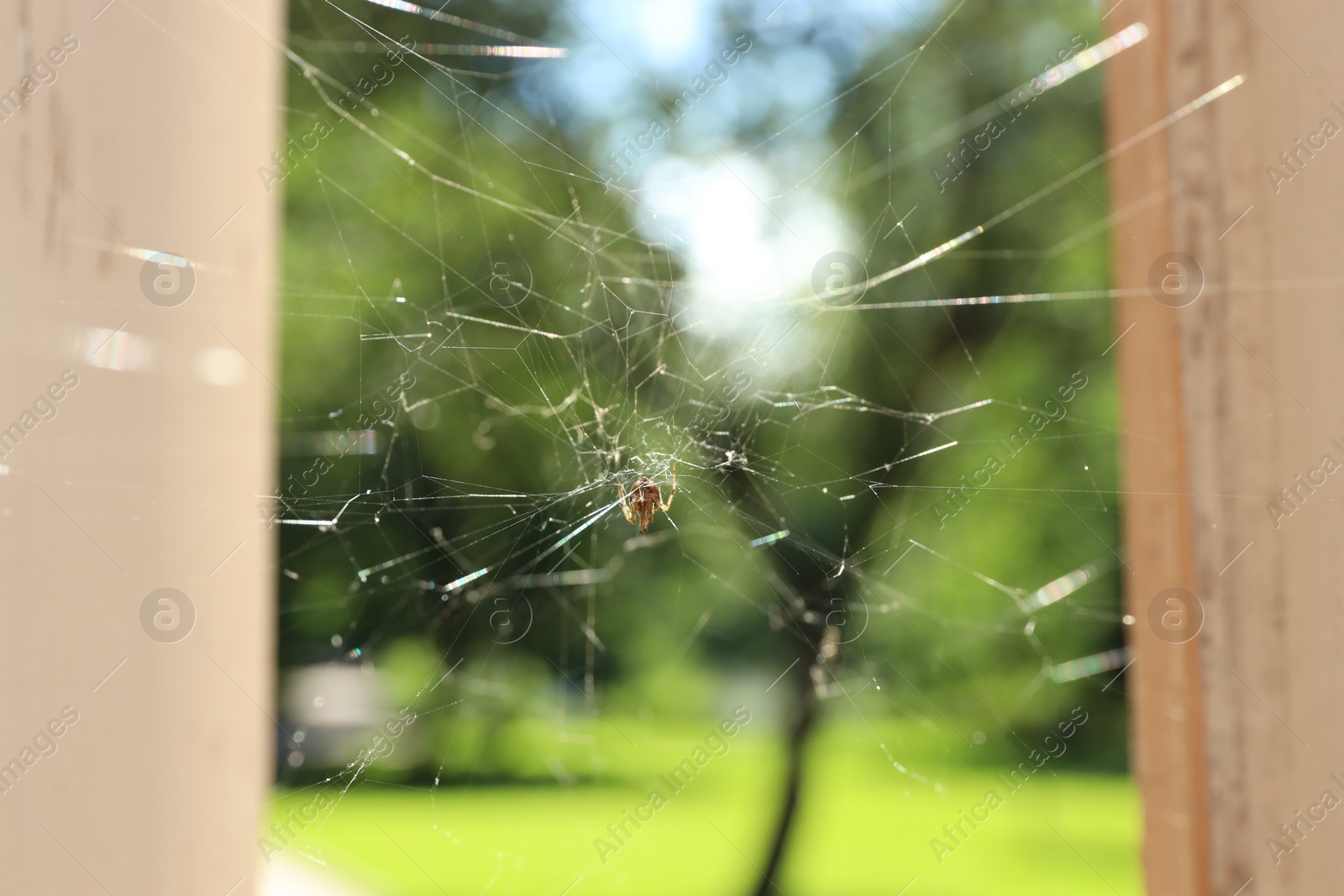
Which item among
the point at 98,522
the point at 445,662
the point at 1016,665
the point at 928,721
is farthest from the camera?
the point at 1016,665

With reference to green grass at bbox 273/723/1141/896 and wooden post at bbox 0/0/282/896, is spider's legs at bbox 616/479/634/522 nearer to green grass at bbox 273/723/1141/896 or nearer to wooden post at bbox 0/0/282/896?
wooden post at bbox 0/0/282/896

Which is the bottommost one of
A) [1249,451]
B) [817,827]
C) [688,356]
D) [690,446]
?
[817,827]

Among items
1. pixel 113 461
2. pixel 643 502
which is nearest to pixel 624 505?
pixel 643 502

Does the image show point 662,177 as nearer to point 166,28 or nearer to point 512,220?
point 512,220

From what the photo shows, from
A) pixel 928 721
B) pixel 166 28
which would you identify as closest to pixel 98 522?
pixel 166 28

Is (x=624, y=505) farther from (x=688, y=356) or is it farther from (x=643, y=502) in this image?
(x=688, y=356)

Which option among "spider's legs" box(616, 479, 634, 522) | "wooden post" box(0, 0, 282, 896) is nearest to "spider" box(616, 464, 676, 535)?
"spider's legs" box(616, 479, 634, 522)

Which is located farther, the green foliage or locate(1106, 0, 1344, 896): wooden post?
the green foliage
